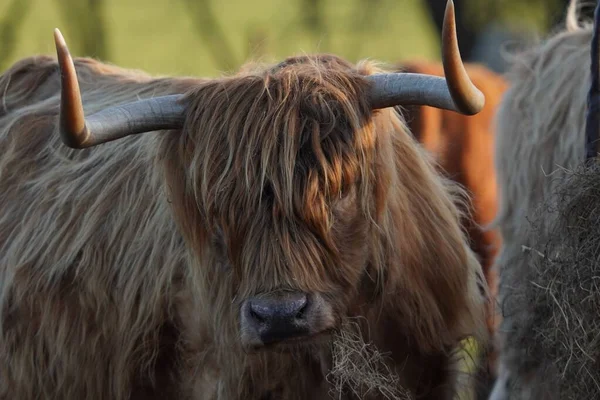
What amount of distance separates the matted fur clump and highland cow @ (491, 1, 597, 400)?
1.1 inches

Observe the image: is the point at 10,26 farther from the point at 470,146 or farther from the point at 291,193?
the point at 291,193

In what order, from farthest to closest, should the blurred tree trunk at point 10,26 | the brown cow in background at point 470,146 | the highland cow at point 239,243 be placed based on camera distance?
the blurred tree trunk at point 10,26 → the brown cow in background at point 470,146 → the highland cow at point 239,243

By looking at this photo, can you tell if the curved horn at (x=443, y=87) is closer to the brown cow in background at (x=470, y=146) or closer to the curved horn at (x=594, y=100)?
the curved horn at (x=594, y=100)

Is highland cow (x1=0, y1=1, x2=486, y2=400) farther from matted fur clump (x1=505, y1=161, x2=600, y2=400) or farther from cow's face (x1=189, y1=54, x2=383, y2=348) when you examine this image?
matted fur clump (x1=505, y1=161, x2=600, y2=400)

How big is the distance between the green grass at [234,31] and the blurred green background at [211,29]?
0.01 meters

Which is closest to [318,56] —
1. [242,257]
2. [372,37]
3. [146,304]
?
[242,257]

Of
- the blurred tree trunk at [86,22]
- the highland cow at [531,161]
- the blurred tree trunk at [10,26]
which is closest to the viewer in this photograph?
the highland cow at [531,161]

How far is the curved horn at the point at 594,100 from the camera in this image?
13.0 ft

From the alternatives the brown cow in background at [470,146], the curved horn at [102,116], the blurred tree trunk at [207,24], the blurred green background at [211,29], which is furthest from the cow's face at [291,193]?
the blurred tree trunk at [207,24]

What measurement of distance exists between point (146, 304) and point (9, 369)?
66cm

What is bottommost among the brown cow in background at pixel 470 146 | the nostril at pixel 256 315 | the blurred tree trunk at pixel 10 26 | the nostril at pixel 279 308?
the blurred tree trunk at pixel 10 26

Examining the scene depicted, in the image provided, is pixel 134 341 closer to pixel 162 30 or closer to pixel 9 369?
pixel 9 369

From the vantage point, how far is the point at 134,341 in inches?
156

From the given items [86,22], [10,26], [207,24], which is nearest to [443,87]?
[10,26]
